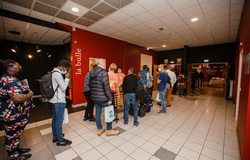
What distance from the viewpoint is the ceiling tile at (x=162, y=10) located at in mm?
3258

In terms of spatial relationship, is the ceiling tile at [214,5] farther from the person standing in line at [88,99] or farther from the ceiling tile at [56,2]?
the ceiling tile at [56,2]

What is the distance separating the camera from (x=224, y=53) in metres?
7.11

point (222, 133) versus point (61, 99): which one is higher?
point (61, 99)

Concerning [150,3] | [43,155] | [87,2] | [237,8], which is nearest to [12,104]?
[43,155]

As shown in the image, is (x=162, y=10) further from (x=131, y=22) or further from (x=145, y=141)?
(x=145, y=141)

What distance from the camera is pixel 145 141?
2.53 metres

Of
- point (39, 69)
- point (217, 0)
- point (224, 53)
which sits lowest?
point (39, 69)

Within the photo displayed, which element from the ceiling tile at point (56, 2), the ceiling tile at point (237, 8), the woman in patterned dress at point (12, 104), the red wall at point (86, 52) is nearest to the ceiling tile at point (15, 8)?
the ceiling tile at point (56, 2)

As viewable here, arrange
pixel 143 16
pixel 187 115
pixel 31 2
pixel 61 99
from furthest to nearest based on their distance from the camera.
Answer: pixel 187 115 < pixel 143 16 < pixel 31 2 < pixel 61 99

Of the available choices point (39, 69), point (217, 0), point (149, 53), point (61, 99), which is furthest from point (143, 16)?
point (39, 69)

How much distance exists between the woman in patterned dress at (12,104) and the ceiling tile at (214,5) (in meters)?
4.53

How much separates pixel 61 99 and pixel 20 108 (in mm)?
592

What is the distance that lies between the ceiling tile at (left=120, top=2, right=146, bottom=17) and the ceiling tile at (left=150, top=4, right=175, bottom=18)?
351 mm

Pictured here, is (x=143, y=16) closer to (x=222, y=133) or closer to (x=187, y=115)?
(x=187, y=115)
